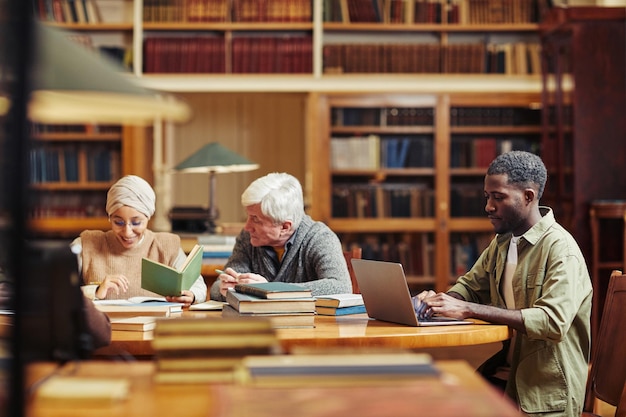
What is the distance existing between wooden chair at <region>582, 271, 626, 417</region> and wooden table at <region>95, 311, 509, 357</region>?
13.1 inches

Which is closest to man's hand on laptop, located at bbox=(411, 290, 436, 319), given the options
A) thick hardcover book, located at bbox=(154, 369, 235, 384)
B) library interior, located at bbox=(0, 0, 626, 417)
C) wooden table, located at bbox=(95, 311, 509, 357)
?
wooden table, located at bbox=(95, 311, 509, 357)

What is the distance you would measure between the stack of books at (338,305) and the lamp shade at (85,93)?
1.69 m

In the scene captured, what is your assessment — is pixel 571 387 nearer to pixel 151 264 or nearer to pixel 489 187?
pixel 489 187

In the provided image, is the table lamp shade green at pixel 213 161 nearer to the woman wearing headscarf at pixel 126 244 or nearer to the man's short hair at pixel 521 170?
the woman wearing headscarf at pixel 126 244

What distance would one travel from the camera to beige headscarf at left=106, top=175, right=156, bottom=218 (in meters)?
3.46

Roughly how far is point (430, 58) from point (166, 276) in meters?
4.28

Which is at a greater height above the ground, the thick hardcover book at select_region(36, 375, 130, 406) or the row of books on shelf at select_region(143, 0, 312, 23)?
the row of books on shelf at select_region(143, 0, 312, 23)

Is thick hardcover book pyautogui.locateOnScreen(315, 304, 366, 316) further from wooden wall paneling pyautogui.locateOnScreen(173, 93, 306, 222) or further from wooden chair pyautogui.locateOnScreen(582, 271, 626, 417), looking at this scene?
wooden wall paneling pyautogui.locateOnScreen(173, 93, 306, 222)

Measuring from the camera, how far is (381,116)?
Answer: 22.7ft

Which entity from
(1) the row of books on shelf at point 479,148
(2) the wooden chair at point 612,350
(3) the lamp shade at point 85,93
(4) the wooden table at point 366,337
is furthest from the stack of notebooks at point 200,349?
(1) the row of books on shelf at point 479,148

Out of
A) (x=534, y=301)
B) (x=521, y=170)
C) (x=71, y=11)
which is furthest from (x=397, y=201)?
(x=534, y=301)

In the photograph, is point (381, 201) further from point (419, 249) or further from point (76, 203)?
point (76, 203)

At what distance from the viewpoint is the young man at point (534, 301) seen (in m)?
2.73

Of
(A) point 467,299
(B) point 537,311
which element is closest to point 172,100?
(B) point 537,311
